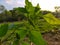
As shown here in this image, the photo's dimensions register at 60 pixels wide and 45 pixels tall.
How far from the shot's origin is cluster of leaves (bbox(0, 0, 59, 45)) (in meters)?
0.35

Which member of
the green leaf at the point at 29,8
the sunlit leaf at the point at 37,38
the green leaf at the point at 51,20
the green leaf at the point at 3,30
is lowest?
the sunlit leaf at the point at 37,38

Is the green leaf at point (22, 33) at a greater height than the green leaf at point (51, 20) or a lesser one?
lesser

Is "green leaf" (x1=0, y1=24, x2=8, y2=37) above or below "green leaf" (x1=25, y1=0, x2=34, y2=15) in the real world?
below

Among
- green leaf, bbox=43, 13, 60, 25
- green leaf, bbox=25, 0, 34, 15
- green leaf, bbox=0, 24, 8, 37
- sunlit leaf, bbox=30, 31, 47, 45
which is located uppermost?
green leaf, bbox=25, 0, 34, 15

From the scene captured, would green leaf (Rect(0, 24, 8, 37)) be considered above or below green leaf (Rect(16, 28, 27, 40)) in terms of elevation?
above

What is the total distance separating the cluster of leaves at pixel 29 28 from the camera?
349mm

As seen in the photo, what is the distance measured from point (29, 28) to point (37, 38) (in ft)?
0.12

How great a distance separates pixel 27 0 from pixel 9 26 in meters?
0.06

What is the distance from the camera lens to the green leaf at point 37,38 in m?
0.34

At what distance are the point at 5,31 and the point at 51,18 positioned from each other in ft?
0.28

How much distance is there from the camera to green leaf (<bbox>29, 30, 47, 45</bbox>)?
34cm

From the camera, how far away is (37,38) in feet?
1.13

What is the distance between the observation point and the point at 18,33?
1.20 feet

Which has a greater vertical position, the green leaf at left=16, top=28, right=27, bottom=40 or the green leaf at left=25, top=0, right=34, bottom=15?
the green leaf at left=25, top=0, right=34, bottom=15
